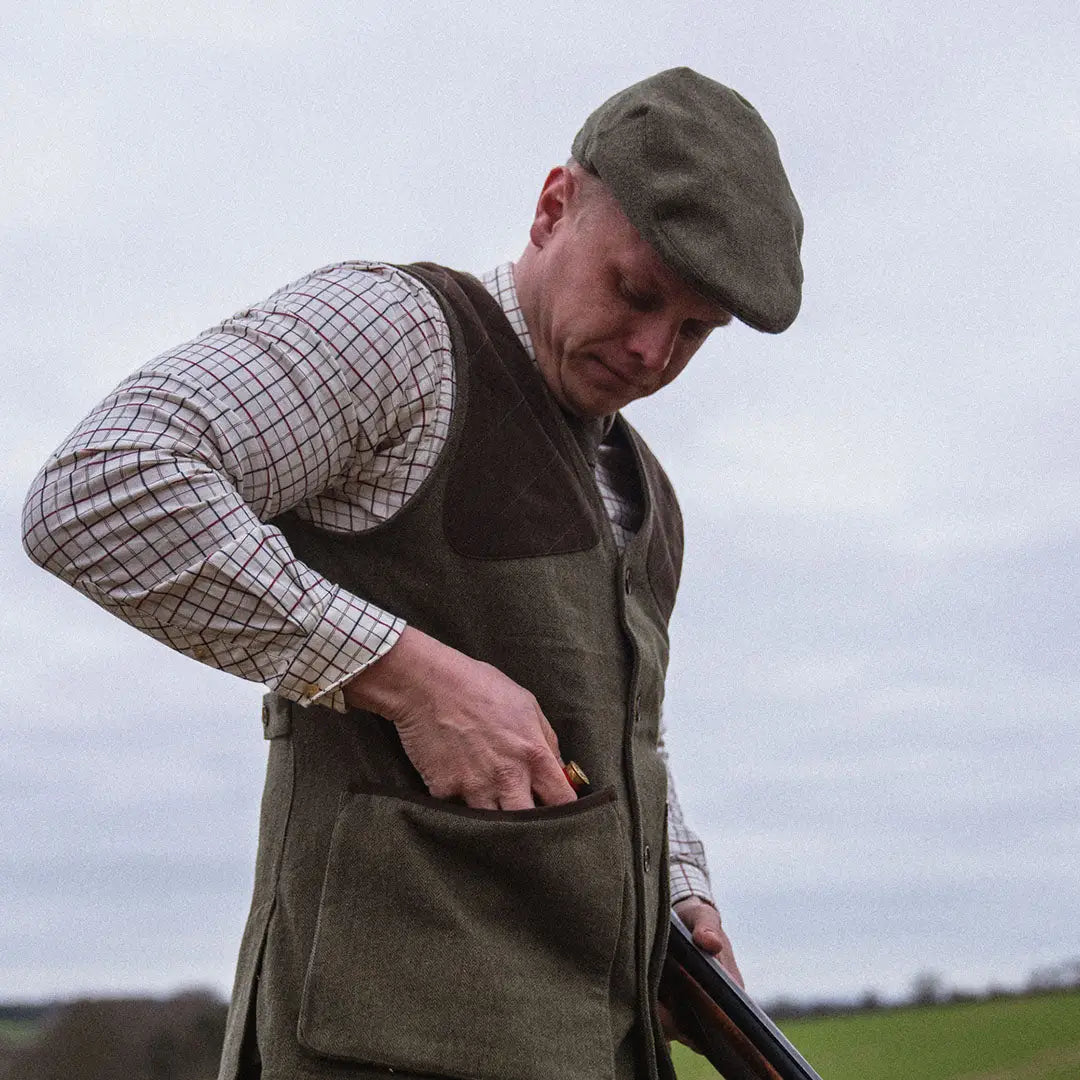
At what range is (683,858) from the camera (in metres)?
2.64

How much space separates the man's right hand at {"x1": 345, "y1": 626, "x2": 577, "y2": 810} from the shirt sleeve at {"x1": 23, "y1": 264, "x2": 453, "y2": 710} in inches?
1.9

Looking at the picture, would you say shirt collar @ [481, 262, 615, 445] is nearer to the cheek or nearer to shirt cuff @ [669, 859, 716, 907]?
the cheek

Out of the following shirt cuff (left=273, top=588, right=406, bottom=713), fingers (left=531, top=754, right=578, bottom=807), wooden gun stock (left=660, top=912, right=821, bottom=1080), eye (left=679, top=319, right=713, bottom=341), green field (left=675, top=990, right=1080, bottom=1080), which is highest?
eye (left=679, top=319, right=713, bottom=341)

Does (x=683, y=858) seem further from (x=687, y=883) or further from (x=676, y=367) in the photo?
(x=676, y=367)

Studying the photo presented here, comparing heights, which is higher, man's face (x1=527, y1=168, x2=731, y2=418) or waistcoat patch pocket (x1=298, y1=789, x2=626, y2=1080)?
man's face (x1=527, y1=168, x2=731, y2=418)

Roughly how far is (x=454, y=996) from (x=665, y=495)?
115cm

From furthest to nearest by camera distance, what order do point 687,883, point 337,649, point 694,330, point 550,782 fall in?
point 687,883 < point 694,330 < point 550,782 < point 337,649

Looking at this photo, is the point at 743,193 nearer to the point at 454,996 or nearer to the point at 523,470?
the point at 523,470

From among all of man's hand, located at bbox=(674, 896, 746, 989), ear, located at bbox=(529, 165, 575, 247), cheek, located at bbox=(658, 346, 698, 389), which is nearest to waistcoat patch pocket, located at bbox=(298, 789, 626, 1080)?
man's hand, located at bbox=(674, 896, 746, 989)

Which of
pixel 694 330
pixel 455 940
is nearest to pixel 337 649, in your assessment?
pixel 455 940

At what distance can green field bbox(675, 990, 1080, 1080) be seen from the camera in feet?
31.9

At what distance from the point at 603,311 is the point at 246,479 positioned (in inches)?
25.9

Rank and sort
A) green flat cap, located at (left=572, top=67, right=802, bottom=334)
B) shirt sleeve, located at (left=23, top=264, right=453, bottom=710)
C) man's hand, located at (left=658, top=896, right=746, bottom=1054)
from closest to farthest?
shirt sleeve, located at (left=23, top=264, right=453, bottom=710) → green flat cap, located at (left=572, top=67, right=802, bottom=334) → man's hand, located at (left=658, top=896, right=746, bottom=1054)

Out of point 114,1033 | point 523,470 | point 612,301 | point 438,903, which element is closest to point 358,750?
point 438,903
